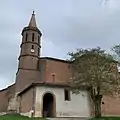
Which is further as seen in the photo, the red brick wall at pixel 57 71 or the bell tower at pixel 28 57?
the red brick wall at pixel 57 71

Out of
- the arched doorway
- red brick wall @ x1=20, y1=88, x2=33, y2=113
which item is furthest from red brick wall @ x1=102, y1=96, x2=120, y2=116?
red brick wall @ x1=20, y1=88, x2=33, y2=113

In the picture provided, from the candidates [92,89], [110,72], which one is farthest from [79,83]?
[110,72]

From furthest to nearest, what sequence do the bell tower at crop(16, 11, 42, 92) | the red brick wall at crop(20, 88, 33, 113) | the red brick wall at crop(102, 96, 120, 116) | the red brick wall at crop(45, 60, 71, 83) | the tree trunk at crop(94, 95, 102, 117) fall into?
the red brick wall at crop(45, 60, 71, 83) → the bell tower at crop(16, 11, 42, 92) → the red brick wall at crop(102, 96, 120, 116) → the red brick wall at crop(20, 88, 33, 113) → the tree trunk at crop(94, 95, 102, 117)

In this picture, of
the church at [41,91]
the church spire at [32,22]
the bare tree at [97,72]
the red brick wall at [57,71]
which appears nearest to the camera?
the bare tree at [97,72]

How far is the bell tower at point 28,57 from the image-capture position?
1678 inches

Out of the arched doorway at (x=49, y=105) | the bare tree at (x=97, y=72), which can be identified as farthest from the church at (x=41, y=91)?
the bare tree at (x=97, y=72)

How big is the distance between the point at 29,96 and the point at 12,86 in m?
11.1

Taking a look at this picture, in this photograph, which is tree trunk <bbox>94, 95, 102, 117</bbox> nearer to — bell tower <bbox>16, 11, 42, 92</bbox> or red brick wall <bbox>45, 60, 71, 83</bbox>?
red brick wall <bbox>45, 60, 71, 83</bbox>

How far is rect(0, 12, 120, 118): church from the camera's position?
33781 millimetres

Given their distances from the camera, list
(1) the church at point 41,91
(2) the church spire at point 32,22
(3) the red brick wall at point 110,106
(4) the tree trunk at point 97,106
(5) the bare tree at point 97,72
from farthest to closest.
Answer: (2) the church spire at point 32,22 < (3) the red brick wall at point 110,106 < (1) the church at point 41,91 < (4) the tree trunk at point 97,106 < (5) the bare tree at point 97,72

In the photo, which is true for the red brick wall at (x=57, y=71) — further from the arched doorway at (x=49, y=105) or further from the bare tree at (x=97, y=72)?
the bare tree at (x=97, y=72)

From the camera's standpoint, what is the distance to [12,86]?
45500 mm

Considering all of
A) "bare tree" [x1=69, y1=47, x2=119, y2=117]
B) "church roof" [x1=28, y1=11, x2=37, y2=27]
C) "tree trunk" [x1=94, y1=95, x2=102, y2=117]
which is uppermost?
"church roof" [x1=28, y1=11, x2=37, y2=27]

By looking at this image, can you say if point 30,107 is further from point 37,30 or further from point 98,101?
point 37,30
